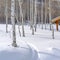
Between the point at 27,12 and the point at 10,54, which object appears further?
the point at 27,12

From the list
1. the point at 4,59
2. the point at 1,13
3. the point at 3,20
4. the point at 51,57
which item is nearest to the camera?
the point at 4,59

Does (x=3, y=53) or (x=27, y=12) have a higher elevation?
(x=27, y=12)

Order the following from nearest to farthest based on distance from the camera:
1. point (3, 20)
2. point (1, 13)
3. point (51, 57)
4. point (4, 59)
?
point (4, 59)
point (51, 57)
point (1, 13)
point (3, 20)

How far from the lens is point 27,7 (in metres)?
58.7

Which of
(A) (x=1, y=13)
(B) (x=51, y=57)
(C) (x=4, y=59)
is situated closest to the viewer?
(C) (x=4, y=59)

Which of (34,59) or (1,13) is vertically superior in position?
(1,13)

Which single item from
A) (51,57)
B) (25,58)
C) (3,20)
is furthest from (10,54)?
(3,20)

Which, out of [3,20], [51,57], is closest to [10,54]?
[51,57]

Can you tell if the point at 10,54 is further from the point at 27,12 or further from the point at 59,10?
the point at 59,10

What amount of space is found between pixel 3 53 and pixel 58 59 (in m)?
2.25

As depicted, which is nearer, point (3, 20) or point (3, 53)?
point (3, 53)

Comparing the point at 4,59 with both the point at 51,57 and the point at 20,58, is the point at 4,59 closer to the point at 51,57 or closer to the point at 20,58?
the point at 20,58

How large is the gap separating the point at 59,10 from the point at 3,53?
5575cm

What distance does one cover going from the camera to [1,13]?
55.9 m
